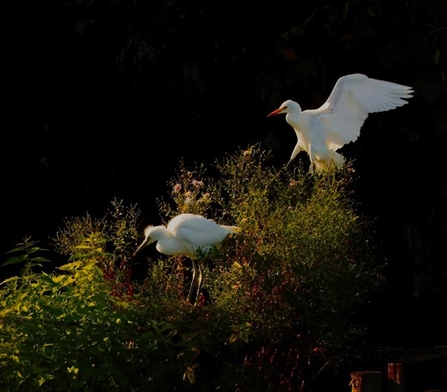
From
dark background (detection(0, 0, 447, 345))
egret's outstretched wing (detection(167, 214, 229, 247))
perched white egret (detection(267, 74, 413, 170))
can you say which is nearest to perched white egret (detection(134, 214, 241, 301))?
egret's outstretched wing (detection(167, 214, 229, 247))

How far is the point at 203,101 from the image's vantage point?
6.05 meters

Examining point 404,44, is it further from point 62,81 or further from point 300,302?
point 300,302

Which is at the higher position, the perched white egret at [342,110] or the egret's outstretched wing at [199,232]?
the perched white egret at [342,110]

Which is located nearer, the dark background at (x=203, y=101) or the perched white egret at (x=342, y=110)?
the perched white egret at (x=342, y=110)

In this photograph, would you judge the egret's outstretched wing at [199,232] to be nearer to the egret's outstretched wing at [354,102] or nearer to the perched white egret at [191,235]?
the perched white egret at [191,235]

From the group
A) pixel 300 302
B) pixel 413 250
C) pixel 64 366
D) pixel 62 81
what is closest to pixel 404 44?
pixel 413 250

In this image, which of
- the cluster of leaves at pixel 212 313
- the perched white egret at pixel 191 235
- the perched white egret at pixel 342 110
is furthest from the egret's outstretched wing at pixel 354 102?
the perched white egret at pixel 191 235

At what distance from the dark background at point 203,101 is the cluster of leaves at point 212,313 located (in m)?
1.88

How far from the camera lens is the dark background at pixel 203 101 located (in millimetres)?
5734

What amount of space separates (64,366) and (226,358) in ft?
1.75

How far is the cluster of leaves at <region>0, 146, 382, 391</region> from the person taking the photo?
350 cm

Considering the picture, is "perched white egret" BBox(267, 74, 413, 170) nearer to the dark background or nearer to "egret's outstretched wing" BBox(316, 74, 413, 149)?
"egret's outstretched wing" BBox(316, 74, 413, 149)

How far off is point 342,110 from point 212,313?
169cm

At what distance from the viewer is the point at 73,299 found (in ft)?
12.0
